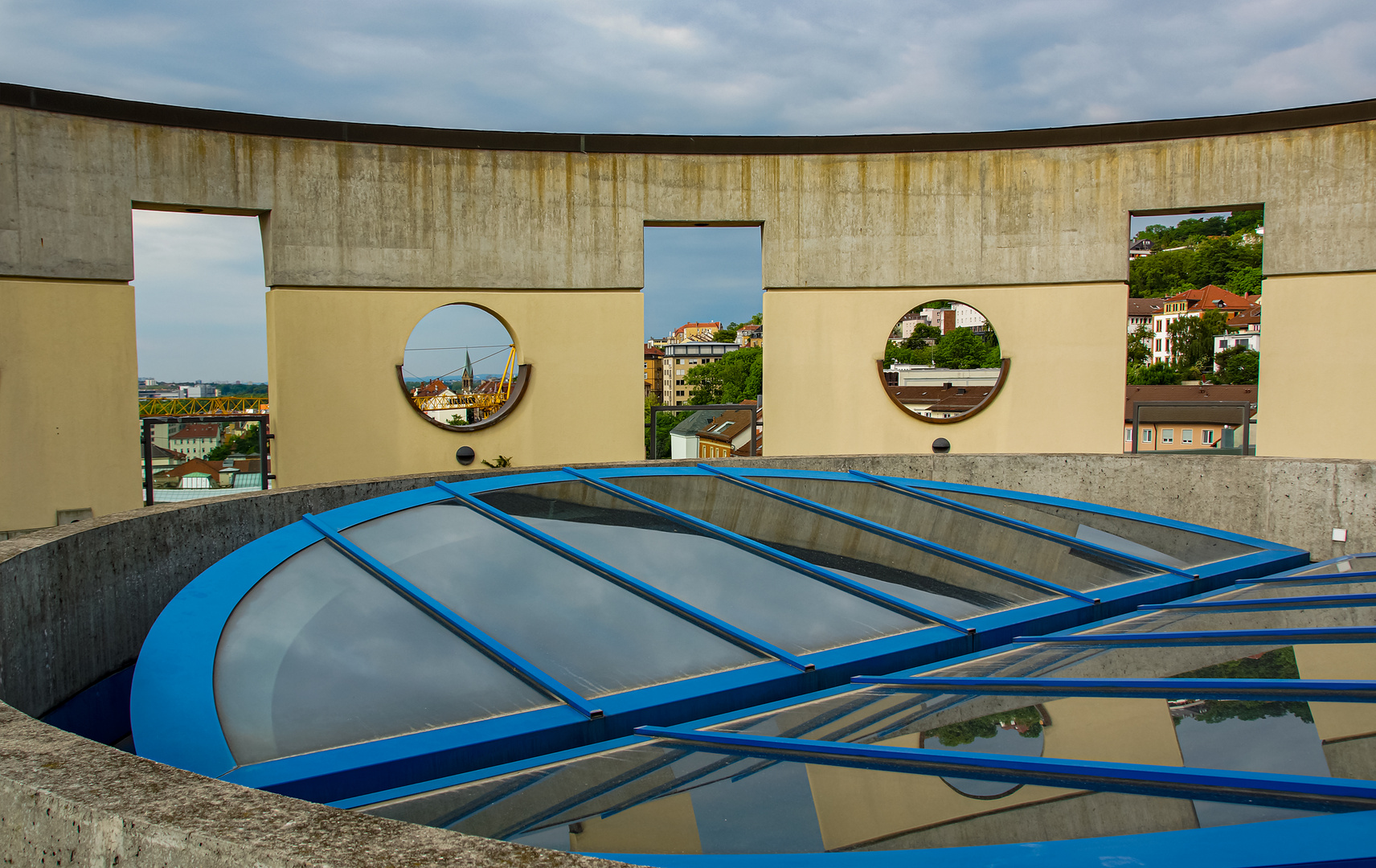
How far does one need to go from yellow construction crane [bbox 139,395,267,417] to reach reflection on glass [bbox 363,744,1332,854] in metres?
9.64

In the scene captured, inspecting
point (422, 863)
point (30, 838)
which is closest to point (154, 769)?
point (30, 838)

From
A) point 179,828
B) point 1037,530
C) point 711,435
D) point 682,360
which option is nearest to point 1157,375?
point 682,360

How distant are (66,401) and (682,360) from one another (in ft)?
570

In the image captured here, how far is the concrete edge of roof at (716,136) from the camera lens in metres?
11.3

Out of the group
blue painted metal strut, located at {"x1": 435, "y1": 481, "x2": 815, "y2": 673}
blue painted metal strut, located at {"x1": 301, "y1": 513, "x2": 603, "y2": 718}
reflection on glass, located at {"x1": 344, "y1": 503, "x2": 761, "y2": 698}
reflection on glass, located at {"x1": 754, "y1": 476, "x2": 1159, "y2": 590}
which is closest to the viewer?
blue painted metal strut, located at {"x1": 301, "y1": 513, "x2": 603, "y2": 718}

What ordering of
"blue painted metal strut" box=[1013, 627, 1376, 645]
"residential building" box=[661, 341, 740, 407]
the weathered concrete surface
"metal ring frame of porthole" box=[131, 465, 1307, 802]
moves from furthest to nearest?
"residential building" box=[661, 341, 740, 407], "blue painted metal strut" box=[1013, 627, 1376, 645], "metal ring frame of porthole" box=[131, 465, 1307, 802], the weathered concrete surface

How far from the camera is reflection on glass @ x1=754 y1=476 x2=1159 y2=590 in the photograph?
6.48 m

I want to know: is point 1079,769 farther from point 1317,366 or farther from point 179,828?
point 1317,366

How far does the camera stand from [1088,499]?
1074 cm

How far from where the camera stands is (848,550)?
6.29m

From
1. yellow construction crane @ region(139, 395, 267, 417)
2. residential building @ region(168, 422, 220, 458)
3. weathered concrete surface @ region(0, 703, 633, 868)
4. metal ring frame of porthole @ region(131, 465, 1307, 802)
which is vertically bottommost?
metal ring frame of porthole @ region(131, 465, 1307, 802)

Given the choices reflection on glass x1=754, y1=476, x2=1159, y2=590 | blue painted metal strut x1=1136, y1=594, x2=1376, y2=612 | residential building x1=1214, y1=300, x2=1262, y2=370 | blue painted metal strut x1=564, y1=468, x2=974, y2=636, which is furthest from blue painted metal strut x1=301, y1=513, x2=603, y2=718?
residential building x1=1214, y1=300, x2=1262, y2=370

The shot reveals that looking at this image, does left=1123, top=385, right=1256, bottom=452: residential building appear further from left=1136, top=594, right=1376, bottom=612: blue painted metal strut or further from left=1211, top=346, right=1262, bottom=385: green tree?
left=1211, top=346, right=1262, bottom=385: green tree

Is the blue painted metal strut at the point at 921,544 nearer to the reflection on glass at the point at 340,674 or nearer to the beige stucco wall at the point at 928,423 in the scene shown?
the reflection on glass at the point at 340,674
